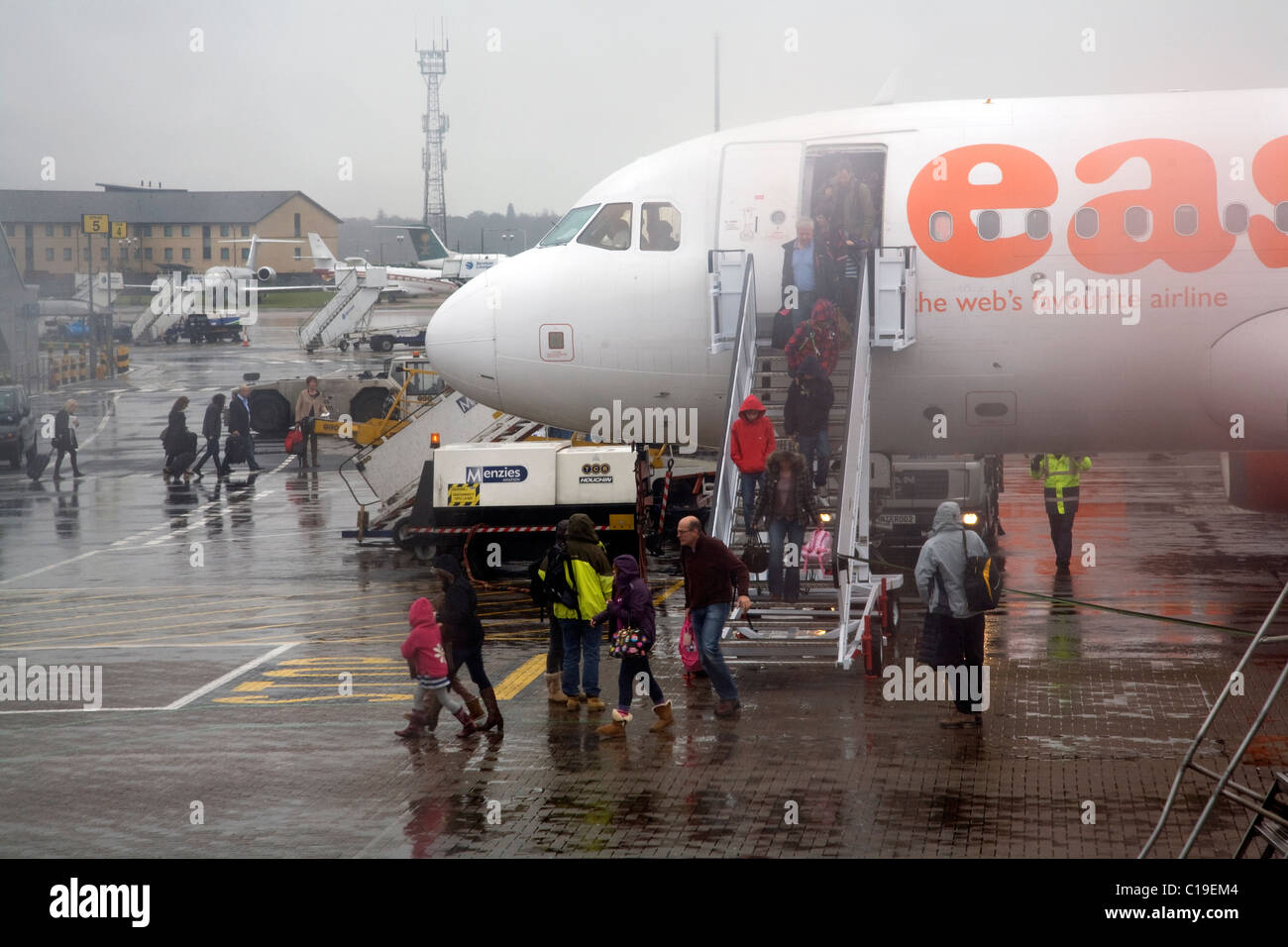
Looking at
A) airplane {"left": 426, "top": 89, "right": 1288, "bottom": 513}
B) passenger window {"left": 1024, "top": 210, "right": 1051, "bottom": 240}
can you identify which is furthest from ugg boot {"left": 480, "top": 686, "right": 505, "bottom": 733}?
passenger window {"left": 1024, "top": 210, "right": 1051, "bottom": 240}

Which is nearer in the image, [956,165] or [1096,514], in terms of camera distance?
[956,165]

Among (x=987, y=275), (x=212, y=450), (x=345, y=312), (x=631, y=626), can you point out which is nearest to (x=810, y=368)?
(x=987, y=275)

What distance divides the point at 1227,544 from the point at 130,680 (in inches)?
649

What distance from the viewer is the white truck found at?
66.8 ft

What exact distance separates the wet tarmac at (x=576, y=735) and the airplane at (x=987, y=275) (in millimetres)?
2712

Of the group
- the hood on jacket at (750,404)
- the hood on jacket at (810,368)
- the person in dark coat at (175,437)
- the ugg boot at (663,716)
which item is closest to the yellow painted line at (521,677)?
the ugg boot at (663,716)

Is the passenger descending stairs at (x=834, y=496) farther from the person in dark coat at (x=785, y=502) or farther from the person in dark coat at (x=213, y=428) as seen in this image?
the person in dark coat at (x=213, y=428)

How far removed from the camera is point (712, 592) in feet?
43.4

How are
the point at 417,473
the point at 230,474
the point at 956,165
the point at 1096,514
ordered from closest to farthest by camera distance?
the point at 956,165
the point at 417,473
the point at 1096,514
the point at 230,474

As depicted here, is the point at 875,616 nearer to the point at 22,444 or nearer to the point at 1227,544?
the point at 1227,544

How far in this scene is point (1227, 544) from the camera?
23.1m

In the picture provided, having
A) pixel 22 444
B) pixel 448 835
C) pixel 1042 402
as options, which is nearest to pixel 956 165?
pixel 1042 402

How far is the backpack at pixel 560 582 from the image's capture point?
43.5 ft
